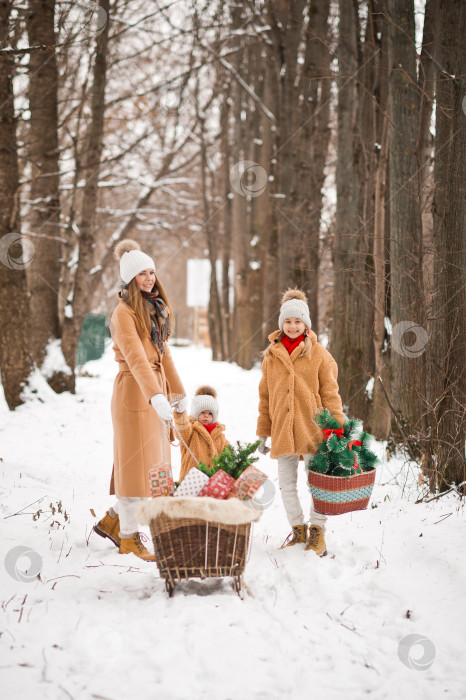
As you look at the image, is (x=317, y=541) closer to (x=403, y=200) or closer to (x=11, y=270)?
(x=403, y=200)

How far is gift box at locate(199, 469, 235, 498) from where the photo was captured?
3.74m

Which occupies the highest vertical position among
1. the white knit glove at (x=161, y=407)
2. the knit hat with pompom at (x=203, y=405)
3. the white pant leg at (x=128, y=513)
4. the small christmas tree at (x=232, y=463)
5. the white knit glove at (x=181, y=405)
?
the white knit glove at (x=161, y=407)

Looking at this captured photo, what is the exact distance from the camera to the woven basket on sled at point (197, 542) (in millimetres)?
3459

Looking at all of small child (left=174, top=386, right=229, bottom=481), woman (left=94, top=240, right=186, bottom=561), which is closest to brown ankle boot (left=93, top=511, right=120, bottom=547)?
woman (left=94, top=240, right=186, bottom=561)

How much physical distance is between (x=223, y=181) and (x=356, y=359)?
1411 centimetres

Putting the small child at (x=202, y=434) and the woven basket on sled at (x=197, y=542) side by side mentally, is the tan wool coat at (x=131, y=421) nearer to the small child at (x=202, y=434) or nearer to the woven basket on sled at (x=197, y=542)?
the small child at (x=202, y=434)

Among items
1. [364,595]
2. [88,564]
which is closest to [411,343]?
[364,595]

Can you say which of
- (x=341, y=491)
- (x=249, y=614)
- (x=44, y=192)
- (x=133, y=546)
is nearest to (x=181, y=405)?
(x=133, y=546)

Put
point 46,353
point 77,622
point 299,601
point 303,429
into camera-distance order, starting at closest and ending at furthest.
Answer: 1. point 77,622
2. point 299,601
3. point 303,429
4. point 46,353

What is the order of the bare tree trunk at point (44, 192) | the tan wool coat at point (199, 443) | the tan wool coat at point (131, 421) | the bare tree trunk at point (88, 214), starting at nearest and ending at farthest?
the tan wool coat at point (131, 421) < the tan wool coat at point (199, 443) < the bare tree trunk at point (44, 192) < the bare tree trunk at point (88, 214)

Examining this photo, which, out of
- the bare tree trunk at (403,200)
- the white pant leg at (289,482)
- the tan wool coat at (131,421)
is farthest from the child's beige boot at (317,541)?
the bare tree trunk at (403,200)

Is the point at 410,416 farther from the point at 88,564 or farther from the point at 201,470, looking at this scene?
the point at 88,564

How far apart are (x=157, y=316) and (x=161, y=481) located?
128cm

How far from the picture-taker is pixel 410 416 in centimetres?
645
